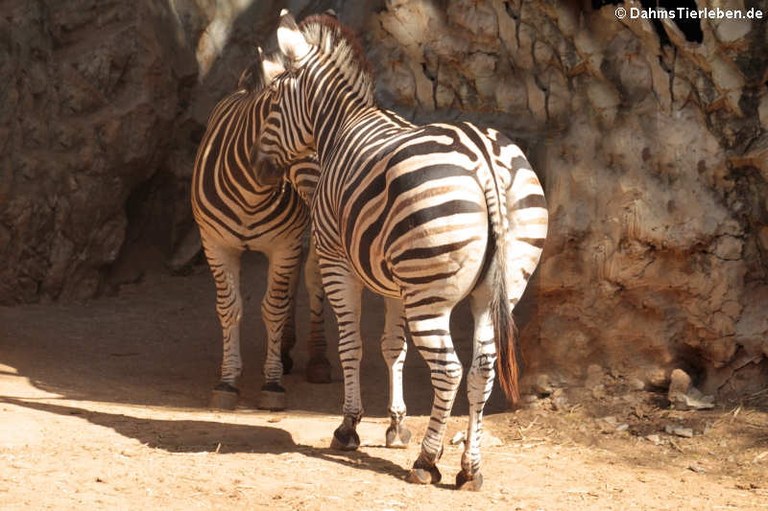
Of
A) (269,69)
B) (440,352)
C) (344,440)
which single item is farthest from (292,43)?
(344,440)

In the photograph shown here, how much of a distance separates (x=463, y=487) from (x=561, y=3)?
12.7 ft

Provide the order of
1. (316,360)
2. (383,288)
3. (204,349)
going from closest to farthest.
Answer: (383,288), (316,360), (204,349)

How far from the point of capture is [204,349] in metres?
9.95

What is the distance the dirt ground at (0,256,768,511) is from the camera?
226 inches

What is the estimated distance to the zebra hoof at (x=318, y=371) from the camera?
9.03 metres

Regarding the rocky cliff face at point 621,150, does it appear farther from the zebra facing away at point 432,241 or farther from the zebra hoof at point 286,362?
the zebra hoof at point 286,362

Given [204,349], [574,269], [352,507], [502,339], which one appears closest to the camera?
[352,507]

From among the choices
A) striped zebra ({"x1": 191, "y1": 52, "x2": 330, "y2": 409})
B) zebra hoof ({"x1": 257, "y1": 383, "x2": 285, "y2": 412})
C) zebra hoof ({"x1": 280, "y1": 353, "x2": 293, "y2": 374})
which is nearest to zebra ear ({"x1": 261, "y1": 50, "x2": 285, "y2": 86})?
striped zebra ({"x1": 191, "y1": 52, "x2": 330, "y2": 409})

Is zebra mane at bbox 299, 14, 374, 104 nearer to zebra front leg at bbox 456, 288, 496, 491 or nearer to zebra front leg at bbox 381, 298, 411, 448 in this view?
zebra front leg at bbox 381, 298, 411, 448

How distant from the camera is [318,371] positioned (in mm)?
9031

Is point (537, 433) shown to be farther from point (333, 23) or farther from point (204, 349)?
point (204, 349)

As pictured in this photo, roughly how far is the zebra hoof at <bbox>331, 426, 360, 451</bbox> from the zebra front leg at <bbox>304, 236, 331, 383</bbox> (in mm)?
2270

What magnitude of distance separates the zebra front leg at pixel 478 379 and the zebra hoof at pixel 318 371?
3.17m

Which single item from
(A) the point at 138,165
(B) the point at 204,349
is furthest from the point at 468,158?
(A) the point at 138,165
